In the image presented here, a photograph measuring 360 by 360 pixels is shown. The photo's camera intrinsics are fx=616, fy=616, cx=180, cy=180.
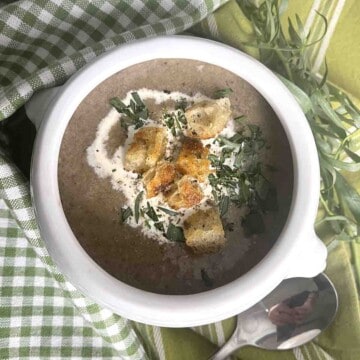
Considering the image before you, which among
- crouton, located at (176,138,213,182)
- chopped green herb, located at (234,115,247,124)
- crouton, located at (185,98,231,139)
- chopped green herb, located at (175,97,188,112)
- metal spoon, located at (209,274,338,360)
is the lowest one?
metal spoon, located at (209,274,338,360)

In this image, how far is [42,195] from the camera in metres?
0.81

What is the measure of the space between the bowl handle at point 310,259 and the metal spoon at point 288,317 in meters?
0.20

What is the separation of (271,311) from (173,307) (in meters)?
0.34

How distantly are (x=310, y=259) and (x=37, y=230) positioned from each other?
402 mm

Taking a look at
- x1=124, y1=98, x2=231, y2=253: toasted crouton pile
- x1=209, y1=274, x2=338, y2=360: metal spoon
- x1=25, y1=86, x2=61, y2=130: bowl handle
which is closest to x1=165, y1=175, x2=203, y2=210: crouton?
x1=124, y1=98, x2=231, y2=253: toasted crouton pile

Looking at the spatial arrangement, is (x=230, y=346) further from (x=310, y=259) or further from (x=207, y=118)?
(x=207, y=118)

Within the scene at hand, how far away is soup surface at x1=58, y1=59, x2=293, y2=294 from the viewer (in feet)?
2.69

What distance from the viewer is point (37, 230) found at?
92 centimetres

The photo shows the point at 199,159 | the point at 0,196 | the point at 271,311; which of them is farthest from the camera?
the point at 271,311

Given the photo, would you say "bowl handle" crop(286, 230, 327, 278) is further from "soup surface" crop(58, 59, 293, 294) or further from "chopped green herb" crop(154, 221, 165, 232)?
"chopped green herb" crop(154, 221, 165, 232)

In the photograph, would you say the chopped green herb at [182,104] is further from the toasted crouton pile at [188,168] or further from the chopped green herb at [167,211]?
the chopped green herb at [167,211]

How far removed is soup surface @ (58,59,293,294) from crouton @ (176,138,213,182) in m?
0.07

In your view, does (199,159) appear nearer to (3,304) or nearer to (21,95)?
(21,95)

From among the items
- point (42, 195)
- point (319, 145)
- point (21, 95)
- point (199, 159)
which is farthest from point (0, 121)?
point (319, 145)
